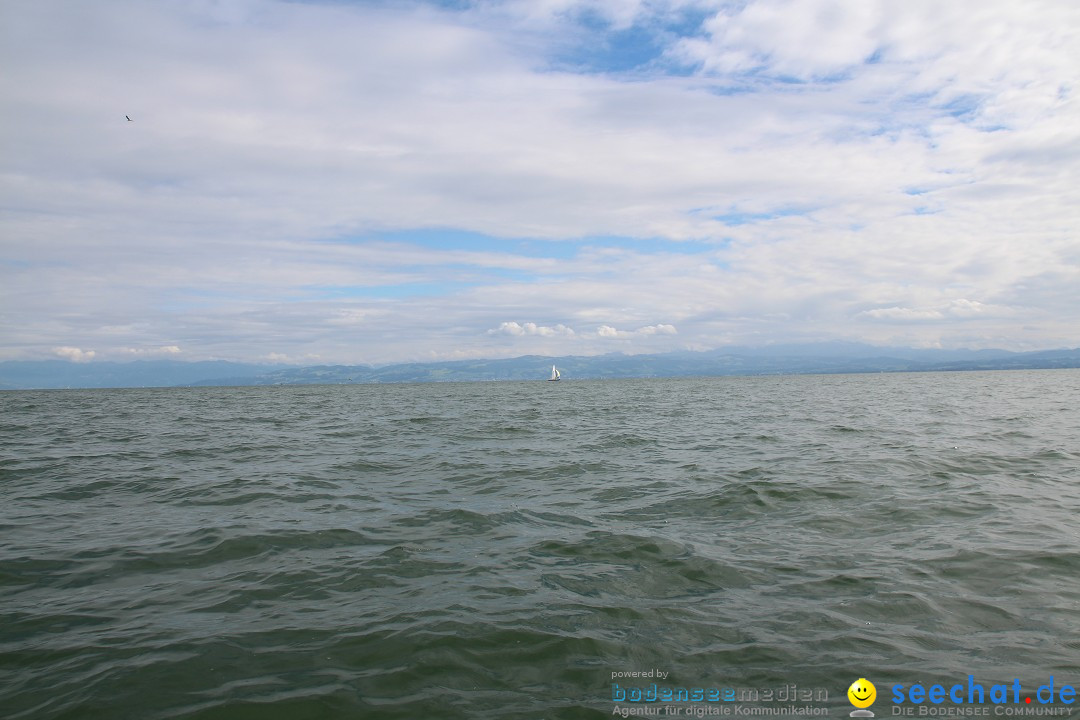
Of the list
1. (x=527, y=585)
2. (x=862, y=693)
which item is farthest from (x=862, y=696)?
(x=527, y=585)

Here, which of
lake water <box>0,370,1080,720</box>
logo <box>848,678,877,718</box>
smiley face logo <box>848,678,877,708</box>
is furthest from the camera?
lake water <box>0,370,1080,720</box>

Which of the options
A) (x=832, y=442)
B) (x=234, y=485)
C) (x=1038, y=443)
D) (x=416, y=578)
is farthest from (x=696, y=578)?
(x=1038, y=443)

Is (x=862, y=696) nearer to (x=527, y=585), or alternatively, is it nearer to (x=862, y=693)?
(x=862, y=693)

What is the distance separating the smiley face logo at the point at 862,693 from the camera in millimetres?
5629

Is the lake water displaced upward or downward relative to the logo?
upward

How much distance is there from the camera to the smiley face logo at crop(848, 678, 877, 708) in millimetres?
5629

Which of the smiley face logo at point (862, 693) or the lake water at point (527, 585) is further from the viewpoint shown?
the lake water at point (527, 585)

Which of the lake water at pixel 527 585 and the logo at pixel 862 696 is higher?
the lake water at pixel 527 585

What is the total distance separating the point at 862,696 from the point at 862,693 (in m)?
0.05

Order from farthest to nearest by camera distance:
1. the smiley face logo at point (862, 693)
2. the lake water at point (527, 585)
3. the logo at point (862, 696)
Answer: the lake water at point (527, 585) < the smiley face logo at point (862, 693) < the logo at point (862, 696)

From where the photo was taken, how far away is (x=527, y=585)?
345 inches

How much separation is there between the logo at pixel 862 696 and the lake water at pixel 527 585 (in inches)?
3.5

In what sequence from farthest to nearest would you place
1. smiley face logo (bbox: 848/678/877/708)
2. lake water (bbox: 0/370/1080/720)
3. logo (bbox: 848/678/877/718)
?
lake water (bbox: 0/370/1080/720)
smiley face logo (bbox: 848/678/877/708)
logo (bbox: 848/678/877/718)

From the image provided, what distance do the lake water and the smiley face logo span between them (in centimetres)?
9
